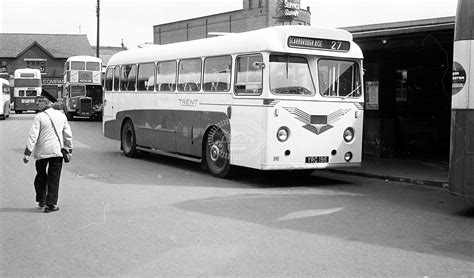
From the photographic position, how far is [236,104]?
11.8 metres

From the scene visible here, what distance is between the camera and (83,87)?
40438 millimetres

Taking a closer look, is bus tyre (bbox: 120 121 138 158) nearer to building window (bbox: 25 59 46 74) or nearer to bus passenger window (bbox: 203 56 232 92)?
bus passenger window (bbox: 203 56 232 92)

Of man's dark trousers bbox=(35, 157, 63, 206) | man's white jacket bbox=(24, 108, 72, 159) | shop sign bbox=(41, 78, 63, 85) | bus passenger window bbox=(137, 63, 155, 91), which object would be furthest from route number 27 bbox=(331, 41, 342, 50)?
shop sign bbox=(41, 78, 63, 85)

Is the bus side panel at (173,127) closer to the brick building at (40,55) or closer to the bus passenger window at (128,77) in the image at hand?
the bus passenger window at (128,77)

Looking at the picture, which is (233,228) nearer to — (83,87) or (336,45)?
(336,45)

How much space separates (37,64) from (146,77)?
65225mm

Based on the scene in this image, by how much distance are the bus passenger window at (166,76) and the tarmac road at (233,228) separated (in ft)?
9.47

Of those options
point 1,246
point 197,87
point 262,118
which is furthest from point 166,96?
point 1,246

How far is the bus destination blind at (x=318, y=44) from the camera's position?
36.8ft

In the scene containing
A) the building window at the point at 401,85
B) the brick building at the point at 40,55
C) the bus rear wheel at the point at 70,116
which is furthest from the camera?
the brick building at the point at 40,55

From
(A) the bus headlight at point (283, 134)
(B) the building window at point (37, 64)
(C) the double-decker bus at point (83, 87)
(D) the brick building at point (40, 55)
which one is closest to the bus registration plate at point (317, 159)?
(A) the bus headlight at point (283, 134)

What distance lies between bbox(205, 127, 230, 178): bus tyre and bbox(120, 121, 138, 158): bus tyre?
14.2ft

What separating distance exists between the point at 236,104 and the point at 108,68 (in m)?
7.95

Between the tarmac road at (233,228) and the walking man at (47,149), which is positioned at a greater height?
the walking man at (47,149)
